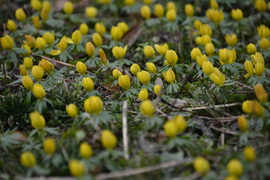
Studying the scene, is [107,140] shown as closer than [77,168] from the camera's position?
No

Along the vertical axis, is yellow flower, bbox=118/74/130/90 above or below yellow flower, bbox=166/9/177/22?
below

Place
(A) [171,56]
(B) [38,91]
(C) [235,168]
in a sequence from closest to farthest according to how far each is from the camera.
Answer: (C) [235,168] < (B) [38,91] < (A) [171,56]

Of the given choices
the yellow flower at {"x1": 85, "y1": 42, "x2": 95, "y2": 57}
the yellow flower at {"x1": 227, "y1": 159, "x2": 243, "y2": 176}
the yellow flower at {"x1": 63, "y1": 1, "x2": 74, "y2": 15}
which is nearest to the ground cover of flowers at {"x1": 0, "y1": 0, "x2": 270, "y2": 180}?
the yellow flower at {"x1": 227, "y1": 159, "x2": 243, "y2": 176}

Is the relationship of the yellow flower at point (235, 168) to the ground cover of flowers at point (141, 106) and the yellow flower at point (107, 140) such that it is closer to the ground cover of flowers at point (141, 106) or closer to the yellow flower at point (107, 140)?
the ground cover of flowers at point (141, 106)

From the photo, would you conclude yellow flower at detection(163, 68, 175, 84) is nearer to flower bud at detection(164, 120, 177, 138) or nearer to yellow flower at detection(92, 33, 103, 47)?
flower bud at detection(164, 120, 177, 138)

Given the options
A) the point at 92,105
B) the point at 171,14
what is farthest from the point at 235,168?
the point at 171,14

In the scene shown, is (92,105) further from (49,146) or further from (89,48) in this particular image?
(89,48)

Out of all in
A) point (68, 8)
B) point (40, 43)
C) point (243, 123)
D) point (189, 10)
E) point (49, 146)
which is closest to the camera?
point (49, 146)

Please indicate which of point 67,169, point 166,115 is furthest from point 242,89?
point 67,169

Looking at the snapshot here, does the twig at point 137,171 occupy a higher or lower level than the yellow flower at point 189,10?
lower

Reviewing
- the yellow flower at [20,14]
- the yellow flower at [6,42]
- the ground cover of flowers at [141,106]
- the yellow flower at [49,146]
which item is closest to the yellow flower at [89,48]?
the ground cover of flowers at [141,106]
